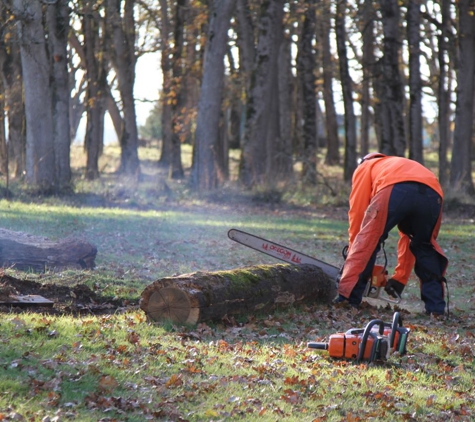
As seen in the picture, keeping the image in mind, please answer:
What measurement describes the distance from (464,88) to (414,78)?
5.60 feet

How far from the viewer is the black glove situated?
9.20 m

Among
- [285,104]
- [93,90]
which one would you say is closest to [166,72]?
[93,90]

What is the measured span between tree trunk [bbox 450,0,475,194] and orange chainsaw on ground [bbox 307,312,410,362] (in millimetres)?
19759

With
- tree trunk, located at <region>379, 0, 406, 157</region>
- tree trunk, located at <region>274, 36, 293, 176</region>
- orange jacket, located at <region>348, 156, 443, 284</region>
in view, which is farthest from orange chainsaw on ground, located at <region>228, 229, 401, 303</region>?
tree trunk, located at <region>274, 36, 293, 176</region>

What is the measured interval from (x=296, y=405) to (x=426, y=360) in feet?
6.72

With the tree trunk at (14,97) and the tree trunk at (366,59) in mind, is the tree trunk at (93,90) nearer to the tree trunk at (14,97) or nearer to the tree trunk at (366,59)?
the tree trunk at (14,97)

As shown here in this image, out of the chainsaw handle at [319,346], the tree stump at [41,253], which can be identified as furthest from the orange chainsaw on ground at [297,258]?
the tree stump at [41,253]

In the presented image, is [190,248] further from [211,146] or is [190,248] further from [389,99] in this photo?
[389,99]

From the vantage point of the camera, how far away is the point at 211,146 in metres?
24.3

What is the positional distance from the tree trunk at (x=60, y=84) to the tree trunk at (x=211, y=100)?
14.1 feet

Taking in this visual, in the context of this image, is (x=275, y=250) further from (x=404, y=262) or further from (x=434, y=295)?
(x=434, y=295)

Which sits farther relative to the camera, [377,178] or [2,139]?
[2,139]

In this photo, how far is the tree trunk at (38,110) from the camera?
19625 mm

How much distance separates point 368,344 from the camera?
6.73m
